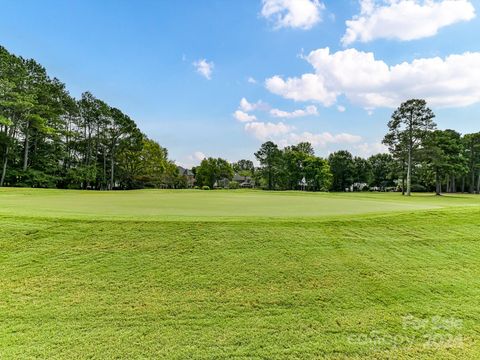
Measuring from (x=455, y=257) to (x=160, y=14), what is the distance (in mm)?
16219

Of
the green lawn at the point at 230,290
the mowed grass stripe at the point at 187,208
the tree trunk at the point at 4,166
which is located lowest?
the green lawn at the point at 230,290

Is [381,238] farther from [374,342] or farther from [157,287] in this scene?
[157,287]

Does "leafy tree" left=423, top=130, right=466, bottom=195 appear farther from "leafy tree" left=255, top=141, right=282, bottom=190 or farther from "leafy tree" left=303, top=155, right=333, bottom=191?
"leafy tree" left=255, top=141, right=282, bottom=190

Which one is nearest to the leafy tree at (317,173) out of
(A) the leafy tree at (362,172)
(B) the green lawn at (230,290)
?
(A) the leafy tree at (362,172)

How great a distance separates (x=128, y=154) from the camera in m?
44.4

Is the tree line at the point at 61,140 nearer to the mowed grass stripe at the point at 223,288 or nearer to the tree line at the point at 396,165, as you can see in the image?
the tree line at the point at 396,165

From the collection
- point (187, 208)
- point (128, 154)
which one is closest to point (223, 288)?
point (187, 208)

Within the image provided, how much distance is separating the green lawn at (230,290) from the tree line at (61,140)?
24046mm

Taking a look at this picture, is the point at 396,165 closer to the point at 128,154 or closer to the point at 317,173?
the point at 317,173

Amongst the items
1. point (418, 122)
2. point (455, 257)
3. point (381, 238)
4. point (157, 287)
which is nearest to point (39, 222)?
point (157, 287)

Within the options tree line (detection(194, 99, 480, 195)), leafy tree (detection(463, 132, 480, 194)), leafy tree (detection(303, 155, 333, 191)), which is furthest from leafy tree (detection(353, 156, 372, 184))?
leafy tree (detection(463, 132, 480, 194))

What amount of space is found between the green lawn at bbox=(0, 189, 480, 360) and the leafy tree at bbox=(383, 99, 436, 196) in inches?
1057

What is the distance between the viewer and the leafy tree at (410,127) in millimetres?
27688

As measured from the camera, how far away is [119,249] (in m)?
4.28
